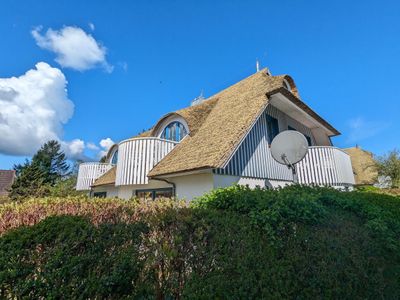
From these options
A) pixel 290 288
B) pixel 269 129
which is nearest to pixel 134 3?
pixel 269 129

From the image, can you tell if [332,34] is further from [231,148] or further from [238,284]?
[238,284]

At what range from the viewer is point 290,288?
337 cm

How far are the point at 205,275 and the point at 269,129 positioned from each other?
37.5ft

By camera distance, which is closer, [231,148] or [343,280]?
[343,280]

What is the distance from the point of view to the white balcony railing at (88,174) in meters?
19.3

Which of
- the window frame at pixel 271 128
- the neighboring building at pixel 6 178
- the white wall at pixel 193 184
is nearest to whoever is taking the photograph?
the white wall at pixel 193 184

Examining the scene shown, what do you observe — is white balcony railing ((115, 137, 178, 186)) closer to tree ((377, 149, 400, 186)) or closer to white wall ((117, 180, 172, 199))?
white wall ((117, 180, 172, 199))

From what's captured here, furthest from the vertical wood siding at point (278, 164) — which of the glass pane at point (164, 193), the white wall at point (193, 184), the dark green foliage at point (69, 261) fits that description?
the dark green foliage at point (69, 261)

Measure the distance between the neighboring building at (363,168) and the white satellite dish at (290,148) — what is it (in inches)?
804

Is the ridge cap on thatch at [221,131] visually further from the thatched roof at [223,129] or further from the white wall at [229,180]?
the white wall at [229,180]

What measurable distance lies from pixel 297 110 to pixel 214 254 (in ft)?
43.0

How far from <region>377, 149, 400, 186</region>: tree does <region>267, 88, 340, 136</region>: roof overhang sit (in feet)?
43.7

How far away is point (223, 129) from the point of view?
1104 centimetres

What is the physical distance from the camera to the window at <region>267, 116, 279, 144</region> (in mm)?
13125
